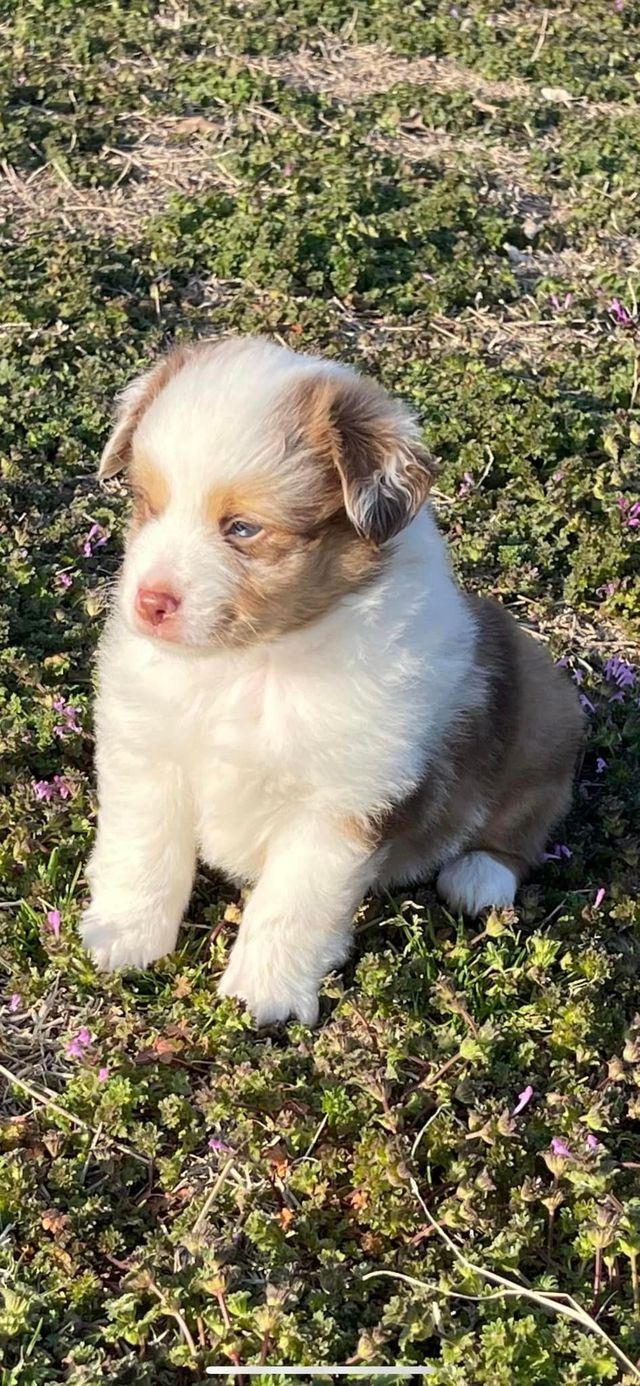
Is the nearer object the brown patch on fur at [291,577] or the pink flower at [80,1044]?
the brown patch on fur at [291,577]

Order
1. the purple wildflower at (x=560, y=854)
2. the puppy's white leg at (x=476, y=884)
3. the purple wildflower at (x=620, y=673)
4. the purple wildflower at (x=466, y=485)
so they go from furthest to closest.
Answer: the purple wildflower at (x=466, y=485)
the purple wildflower at (x=620, y=673)
the purple wildflower at (x=560, y=854)
the puppy's white leg at (x=476, y=884)

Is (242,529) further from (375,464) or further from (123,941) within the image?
(123,941)

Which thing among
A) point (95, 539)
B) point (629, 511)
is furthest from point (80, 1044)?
point (629, 511)

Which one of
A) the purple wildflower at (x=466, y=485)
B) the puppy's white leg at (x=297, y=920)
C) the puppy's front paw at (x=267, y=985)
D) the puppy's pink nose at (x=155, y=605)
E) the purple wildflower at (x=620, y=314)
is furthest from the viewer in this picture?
the purple wildflower at (x=620, y=314)

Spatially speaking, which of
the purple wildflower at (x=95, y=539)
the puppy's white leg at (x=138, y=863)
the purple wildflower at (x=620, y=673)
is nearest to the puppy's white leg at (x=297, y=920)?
the puppy's white leg at (x=138, y=863)

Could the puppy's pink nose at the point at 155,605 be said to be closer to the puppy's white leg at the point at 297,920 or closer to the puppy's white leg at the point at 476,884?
the puppy's white leg at the point at 297,920

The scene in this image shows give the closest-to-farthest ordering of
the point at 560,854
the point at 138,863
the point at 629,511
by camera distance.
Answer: the point at 138,863 < the point at 560,854 < the point at 629,511
